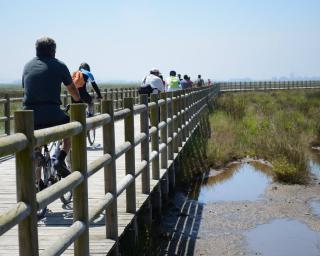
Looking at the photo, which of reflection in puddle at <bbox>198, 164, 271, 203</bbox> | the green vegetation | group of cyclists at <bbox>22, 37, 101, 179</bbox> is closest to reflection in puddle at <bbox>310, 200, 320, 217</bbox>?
reflection in puddle at <bbox>198, 164, 271, 203</bbox>

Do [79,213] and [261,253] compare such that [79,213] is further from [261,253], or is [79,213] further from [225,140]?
[225,140]

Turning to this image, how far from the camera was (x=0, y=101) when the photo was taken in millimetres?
13648

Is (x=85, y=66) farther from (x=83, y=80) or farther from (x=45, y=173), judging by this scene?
(x=45, y=173)

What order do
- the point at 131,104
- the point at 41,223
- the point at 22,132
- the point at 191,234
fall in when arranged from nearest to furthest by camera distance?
the point at 22,132, the point at 41,223, the point at 131,104, the point at 191,234

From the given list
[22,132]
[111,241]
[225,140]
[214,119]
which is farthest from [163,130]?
[214,119]

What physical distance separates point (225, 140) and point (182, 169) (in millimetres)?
5282

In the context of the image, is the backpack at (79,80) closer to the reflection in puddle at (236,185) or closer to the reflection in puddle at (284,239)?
the reflection in puddle at (236,185)

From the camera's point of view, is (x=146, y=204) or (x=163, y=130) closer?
(x=146, y=204)

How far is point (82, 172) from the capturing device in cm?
438

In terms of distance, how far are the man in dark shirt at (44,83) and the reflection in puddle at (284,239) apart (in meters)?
3.17

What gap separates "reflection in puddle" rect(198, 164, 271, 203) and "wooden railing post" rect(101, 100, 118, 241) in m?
5.42

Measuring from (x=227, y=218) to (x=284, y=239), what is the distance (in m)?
1.43

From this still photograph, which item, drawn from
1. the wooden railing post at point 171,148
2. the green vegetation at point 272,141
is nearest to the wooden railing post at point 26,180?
the wooden railing post at point 171,148

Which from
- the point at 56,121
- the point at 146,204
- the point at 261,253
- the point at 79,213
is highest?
the point at 56,121
